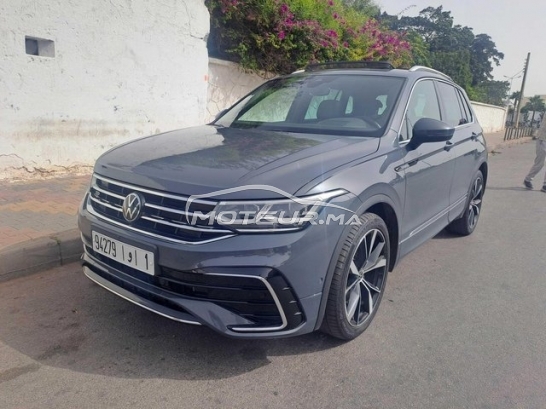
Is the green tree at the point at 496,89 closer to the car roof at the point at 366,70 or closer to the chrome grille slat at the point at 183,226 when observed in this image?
the car roof at the point at 366,70

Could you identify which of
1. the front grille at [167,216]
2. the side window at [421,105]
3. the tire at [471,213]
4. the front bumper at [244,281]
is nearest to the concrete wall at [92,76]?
the front grille at [167,216]

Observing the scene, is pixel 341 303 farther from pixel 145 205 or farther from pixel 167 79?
pixel 167 79

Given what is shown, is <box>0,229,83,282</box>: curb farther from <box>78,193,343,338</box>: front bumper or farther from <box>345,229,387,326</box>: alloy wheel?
<box>345,229,387,326</box>: alloy wheel

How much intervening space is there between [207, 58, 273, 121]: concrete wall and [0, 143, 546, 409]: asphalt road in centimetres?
492

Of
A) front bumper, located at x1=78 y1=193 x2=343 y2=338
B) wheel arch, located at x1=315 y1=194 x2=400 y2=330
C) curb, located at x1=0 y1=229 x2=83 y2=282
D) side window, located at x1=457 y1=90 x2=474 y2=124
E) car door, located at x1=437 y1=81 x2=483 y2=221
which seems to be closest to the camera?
front bumper, located at x1=78 y1=193 x2=343 y2=338

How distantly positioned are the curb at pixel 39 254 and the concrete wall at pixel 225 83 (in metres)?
4.49

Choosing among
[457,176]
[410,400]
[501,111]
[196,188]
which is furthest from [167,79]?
[501,111]

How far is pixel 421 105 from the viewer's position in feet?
11.9

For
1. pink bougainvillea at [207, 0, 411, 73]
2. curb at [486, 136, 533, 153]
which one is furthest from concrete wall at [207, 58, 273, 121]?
curb at [486, 136, 533, 153]

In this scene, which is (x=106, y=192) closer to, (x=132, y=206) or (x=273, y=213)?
(x=132, y=206)

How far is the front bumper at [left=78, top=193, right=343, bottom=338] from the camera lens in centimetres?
213

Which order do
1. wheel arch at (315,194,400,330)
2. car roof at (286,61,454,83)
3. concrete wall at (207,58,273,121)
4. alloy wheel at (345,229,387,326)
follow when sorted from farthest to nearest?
concrete wall at (207,58,273,121), car roof at (286,61,454,83), alloy wheel at (345,229,387,326), wheel arch at (315,194,400,330)

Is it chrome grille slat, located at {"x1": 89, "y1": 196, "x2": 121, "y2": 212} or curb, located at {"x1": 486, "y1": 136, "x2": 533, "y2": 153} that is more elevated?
chrome grille slat, located at {"x1": 89, "y1": 196, "x2": 121, "y2": 212}

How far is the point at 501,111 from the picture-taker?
1293 inches
